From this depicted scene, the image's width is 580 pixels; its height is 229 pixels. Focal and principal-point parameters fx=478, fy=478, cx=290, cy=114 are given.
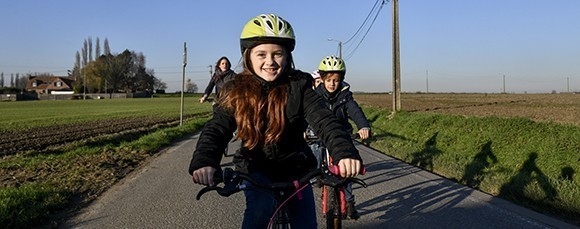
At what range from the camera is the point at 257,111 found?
281 cm

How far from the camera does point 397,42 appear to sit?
2303cm

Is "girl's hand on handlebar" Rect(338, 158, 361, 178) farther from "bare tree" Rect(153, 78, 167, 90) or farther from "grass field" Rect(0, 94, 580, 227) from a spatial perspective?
"bare tree" Rect(153, 78, 167, 90)

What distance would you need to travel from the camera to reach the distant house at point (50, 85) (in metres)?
124

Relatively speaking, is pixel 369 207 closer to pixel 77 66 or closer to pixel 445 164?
pixel 445 164

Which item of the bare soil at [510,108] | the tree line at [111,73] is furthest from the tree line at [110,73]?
the bare soil at [510,108]

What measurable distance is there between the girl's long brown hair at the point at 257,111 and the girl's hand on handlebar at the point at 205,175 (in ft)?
1.22

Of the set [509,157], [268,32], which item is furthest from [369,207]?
[509,157]

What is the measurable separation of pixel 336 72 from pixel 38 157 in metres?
7.49

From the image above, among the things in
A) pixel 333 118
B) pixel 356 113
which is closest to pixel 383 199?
pixel 356 113

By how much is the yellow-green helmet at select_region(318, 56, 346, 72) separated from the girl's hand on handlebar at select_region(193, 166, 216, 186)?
129 inches

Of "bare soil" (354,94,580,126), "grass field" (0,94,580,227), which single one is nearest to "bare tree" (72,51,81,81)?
"bare soil" (354,94,580,126)

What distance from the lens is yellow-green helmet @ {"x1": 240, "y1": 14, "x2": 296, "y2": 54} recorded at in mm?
2859

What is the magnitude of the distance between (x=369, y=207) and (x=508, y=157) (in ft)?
19.5

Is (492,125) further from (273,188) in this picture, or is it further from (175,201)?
(273,188)
